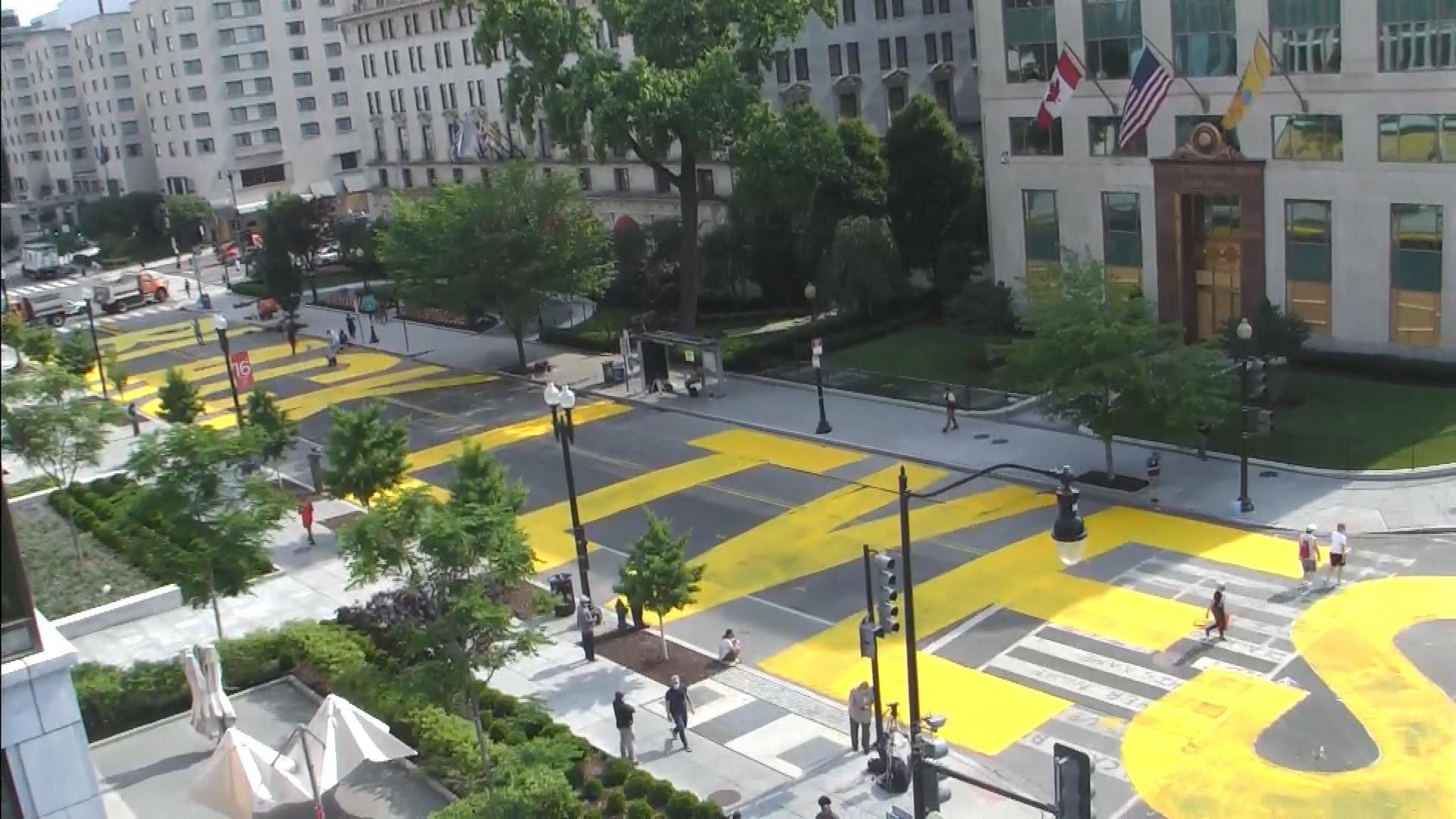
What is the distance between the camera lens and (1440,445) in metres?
33.2

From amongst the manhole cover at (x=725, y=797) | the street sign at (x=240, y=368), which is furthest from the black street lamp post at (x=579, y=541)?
the street sign at (x=240, y=368)

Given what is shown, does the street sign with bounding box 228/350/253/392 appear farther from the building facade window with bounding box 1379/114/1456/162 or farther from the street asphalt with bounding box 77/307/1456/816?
the building facade window with bounding box 1379/114/1456/162

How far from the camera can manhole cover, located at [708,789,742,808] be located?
20953 millimetres

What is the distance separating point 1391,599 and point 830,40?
48.6 meters

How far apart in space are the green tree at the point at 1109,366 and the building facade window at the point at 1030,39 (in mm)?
15572

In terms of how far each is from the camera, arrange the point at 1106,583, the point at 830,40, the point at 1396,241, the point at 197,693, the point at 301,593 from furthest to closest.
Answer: the point at 830,40 → the point at 1396,241 → the point at 301,593 → the point at 1106,583 → the point at 197,693

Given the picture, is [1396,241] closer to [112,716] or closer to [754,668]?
[754,668]

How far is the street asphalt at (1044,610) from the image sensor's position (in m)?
21.6

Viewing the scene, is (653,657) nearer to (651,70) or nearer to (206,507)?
(206,507)

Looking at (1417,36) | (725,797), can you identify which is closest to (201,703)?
(725,797)

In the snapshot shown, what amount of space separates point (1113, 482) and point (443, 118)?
67.5 meters

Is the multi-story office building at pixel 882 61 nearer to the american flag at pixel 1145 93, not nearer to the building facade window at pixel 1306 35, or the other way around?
the american flag at pixel 1145 93

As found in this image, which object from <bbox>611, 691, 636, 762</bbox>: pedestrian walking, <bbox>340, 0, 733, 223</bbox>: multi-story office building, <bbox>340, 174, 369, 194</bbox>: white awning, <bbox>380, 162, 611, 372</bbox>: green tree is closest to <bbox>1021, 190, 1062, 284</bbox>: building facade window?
<bbox>380, 162, 611, 372</bbox>: green tree

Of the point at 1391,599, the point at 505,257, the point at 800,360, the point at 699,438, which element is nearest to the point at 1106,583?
the point at 1391,599
